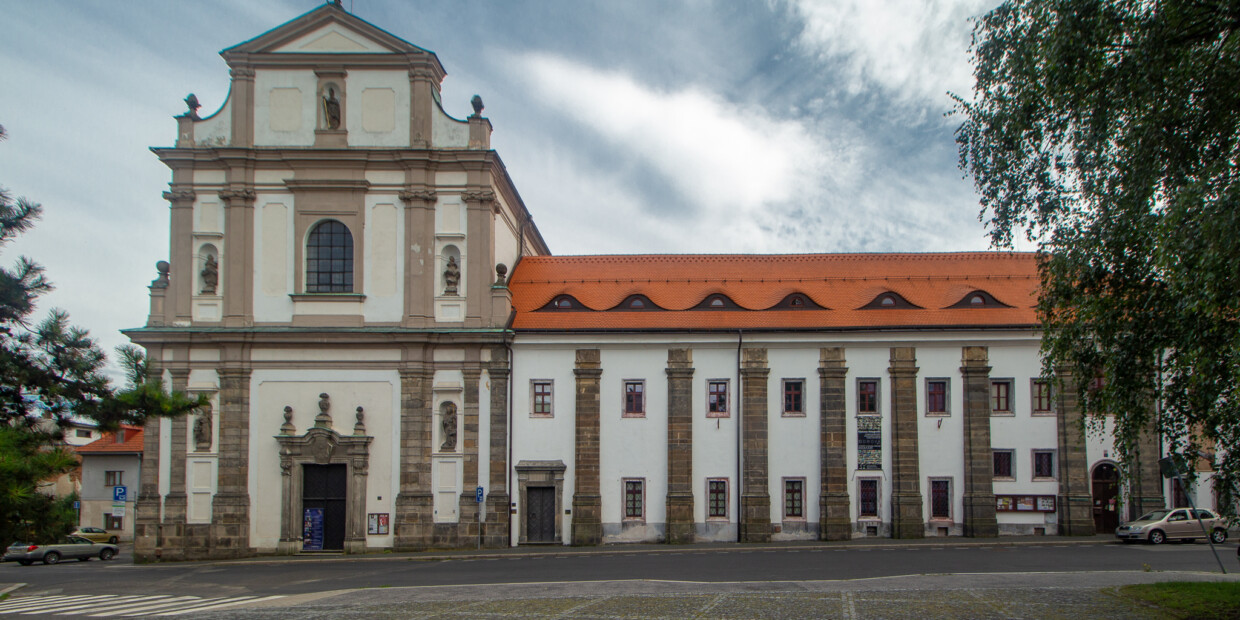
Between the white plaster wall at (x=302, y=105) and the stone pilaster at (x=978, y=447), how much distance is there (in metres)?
26.3

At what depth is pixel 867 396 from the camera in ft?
117

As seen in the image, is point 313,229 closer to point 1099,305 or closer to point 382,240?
point 382,240

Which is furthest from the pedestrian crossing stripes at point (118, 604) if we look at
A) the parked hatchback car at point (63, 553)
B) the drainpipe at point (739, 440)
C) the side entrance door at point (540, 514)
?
the drainpipe at point (739, 440)

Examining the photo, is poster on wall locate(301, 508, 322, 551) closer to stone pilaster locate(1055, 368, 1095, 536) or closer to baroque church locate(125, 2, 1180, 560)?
baroque church locate(125, 2, 1180, 560)

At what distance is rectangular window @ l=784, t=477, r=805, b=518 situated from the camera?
35.0 m

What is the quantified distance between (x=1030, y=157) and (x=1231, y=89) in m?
4.34

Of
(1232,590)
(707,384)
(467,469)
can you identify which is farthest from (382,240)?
(1232,590)

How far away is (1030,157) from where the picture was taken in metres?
17.7

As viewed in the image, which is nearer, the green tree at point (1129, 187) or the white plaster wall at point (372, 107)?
the green tree at point (1129, 187)

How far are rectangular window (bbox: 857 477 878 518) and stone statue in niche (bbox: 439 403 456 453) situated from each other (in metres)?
15.2

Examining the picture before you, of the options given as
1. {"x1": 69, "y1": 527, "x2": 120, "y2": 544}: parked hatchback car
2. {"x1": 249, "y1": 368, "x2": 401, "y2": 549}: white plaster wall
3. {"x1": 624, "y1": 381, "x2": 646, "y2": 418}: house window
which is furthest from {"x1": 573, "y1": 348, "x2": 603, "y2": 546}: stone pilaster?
{"x1": 69, "y1": 527, "x2": 120, "y2": 544}: parked hatchback car

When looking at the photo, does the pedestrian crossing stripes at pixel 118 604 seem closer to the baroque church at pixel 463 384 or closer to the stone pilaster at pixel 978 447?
the baroque church at pixel 463 384

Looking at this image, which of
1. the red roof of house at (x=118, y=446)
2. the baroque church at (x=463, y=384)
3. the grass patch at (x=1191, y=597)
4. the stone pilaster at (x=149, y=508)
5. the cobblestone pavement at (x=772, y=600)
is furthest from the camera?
the red roof of house at (x=118, y=446)

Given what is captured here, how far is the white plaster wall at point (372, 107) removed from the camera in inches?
1409
